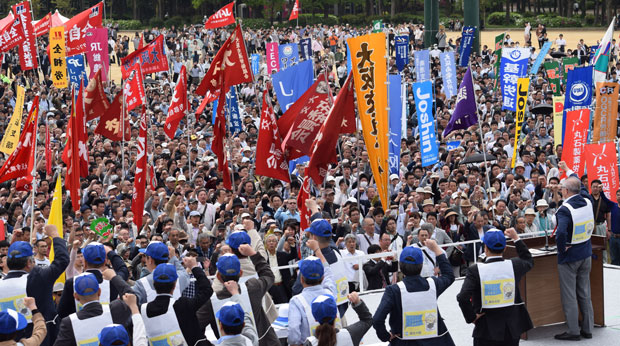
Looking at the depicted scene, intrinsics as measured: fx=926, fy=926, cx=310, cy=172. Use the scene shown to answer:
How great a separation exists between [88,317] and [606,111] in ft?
40.7

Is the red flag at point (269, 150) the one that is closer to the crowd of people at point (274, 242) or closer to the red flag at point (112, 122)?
the crowd of people at point (274, 242)

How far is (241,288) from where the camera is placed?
23.4ft

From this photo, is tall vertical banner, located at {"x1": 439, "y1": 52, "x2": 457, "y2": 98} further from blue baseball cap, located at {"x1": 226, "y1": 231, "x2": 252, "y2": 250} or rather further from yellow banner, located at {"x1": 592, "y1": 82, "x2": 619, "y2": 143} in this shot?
blue baseball cap, located at {"x1": 226, "y1": 231, "x2": 252, "y2": 250}

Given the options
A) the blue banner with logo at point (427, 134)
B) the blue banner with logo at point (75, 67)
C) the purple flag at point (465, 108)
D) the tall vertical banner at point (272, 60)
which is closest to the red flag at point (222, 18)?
the tall vertical banner at point (272, 60)

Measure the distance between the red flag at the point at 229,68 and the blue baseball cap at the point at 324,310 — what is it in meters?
9.42

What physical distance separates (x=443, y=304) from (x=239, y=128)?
10.4 metres

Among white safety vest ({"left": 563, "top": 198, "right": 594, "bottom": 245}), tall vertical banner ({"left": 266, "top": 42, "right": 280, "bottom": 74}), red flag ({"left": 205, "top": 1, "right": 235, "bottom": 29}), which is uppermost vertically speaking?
red flag ({"left": 205, "top": 1, "right": 235, "bottom": 29})

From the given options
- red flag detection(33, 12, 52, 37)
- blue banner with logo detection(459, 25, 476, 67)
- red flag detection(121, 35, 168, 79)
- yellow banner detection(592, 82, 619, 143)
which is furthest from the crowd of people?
blue banner with logo detection(459, 25, 476, 67)

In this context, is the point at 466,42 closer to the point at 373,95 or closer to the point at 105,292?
the point at 373,95

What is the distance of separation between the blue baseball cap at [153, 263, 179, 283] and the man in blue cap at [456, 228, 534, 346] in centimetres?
239

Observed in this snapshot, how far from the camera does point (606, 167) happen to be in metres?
13.5

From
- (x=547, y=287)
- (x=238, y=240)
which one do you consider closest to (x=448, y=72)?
(x=547, y=287)

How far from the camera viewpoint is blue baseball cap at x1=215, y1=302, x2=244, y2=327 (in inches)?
240

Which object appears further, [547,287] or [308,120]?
[308,120]
